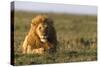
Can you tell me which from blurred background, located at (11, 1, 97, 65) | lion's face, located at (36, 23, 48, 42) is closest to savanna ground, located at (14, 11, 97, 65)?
blurred background, located at (11, 1, 97, 65)

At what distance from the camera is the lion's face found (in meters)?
2.18

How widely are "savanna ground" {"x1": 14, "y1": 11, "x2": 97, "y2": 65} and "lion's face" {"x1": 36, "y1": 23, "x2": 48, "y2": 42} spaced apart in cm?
12

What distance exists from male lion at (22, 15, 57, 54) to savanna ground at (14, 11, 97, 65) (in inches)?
1.9

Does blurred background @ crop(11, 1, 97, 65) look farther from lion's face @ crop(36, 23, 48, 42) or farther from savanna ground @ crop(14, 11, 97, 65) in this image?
lion's face @ crop(36, 23, 48, 42)

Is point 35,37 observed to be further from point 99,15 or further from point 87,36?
point 99,15

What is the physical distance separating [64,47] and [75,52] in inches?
6.1

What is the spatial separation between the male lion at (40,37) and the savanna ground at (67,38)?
47 mm

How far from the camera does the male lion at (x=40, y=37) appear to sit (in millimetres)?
2139

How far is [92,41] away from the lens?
2412 mm

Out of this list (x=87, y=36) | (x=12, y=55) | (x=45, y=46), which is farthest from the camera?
(x=87, y=36)

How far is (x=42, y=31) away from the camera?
2188mm

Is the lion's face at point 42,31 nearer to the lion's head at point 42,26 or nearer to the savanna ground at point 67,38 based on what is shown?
the lion's head at point 42,26

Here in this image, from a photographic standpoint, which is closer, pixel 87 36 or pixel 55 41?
pixel 55 41
